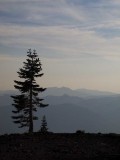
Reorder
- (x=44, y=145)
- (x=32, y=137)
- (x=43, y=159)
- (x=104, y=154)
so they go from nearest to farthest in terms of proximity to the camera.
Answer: (x=43, y=159)
(x=104, y=154)
(x=44, y=145)
(x=32, y=137)

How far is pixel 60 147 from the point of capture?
68.7 feet

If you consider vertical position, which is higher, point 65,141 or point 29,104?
point 29,104

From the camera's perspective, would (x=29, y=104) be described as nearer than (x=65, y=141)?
No

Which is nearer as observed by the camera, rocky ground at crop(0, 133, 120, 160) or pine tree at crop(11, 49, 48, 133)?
rocky ground at crop(0, 133, 120, 160)

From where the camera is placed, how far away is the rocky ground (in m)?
18.8

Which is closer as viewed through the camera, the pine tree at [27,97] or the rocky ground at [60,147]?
the rocky ground at [60,147]

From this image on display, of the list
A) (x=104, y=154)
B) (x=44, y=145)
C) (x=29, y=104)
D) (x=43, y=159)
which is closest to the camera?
(x=43, y=159)

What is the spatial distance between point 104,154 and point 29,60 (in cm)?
2763

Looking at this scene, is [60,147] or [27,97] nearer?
[60,147]

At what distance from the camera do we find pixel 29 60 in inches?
1797

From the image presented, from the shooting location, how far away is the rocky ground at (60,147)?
1876cm

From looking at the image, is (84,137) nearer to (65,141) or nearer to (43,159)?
(65,141)

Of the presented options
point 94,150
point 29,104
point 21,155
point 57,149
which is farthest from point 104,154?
point 29,104

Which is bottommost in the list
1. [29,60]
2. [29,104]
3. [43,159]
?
[43,159]
